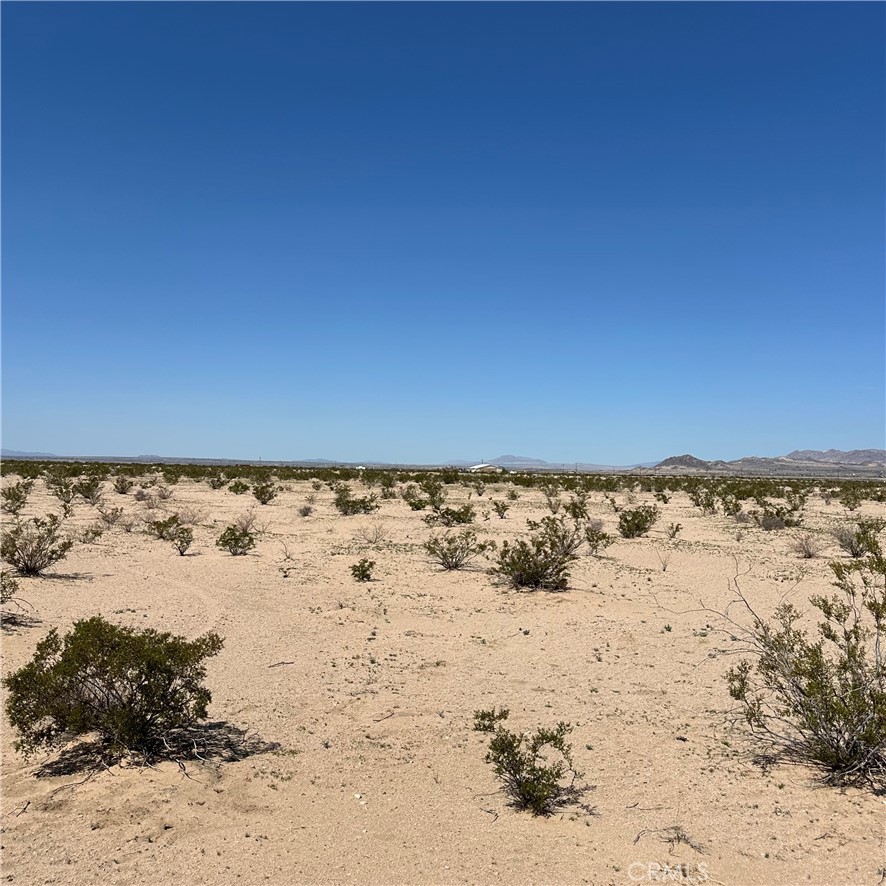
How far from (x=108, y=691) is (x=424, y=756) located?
113 inches

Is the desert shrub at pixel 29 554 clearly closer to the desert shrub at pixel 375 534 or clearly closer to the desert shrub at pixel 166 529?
the desert shrub at pixel 166 529

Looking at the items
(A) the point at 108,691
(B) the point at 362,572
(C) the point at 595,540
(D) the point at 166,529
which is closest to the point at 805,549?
(C) the point at 595,540

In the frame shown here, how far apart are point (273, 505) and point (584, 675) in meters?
22.5

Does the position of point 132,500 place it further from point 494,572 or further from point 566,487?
point 566,487

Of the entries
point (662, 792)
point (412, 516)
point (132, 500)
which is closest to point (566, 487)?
point (412, 516)

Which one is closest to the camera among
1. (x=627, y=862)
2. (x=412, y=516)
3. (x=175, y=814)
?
(x=627, y=862)

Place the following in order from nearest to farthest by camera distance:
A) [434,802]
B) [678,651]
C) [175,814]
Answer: [175,814], [434,802], [678,651]

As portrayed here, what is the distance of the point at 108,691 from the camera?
5457mm

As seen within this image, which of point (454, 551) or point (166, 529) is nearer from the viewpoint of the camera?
point (454, 551)

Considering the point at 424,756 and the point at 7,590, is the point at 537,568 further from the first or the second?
the point at 7,590

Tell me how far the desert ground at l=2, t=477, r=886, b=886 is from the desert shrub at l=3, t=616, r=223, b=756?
33cm

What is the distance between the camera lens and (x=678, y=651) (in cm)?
909

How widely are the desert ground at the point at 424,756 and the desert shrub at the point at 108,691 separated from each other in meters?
0.33

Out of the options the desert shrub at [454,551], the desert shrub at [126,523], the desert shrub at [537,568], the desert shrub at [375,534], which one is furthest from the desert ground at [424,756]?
the desert shrub at [126,523]
